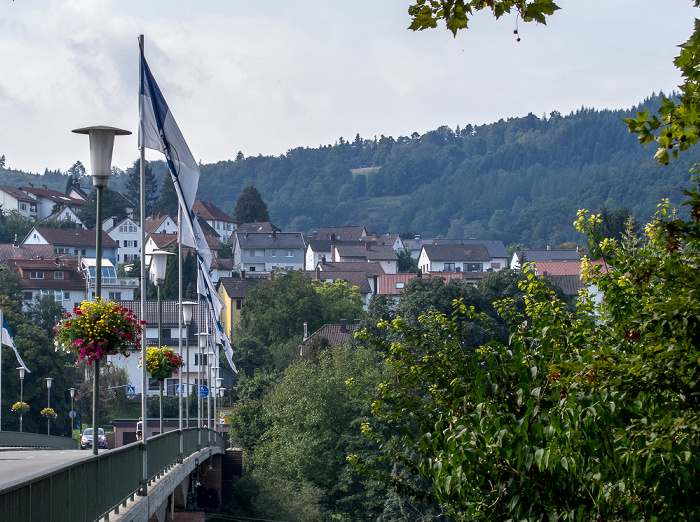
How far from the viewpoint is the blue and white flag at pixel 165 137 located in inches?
744

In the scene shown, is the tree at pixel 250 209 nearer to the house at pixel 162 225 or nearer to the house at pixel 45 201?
the house at pixel 162 225

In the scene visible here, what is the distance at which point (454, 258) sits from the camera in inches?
6718

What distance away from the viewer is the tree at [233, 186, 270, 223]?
189250mm

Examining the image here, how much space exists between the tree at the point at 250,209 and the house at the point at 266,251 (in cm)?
1984

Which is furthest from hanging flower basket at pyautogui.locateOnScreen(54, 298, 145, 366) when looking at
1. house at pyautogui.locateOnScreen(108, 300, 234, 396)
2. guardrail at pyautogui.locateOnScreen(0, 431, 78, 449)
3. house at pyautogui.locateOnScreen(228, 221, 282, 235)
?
house at pyautogui.locateOnScreen(228, 221, 282, 235)

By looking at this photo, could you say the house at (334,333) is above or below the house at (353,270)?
below

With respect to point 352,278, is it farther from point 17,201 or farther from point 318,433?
point 318,433

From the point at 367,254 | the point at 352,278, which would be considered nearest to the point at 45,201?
the point at 367,254

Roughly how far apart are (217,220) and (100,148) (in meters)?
174

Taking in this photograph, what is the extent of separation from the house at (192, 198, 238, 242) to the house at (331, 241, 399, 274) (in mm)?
23900

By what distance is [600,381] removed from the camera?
761 cm

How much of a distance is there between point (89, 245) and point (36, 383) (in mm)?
78180

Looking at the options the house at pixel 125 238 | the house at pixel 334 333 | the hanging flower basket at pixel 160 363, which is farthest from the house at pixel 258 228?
the hanging flower basket at pixel 160 363

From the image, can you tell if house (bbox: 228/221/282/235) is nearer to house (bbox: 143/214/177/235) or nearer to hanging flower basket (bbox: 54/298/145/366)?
house (bbox: 143/214/177/235)
